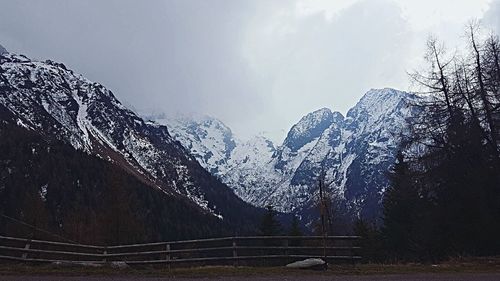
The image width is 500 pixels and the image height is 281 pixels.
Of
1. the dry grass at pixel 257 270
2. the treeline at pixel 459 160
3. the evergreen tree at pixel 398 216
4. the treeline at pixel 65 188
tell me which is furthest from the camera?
the treeline at pixel 65 188

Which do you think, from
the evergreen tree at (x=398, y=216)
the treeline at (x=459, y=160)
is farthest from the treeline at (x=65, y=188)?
the treeline at (x=459, y=160)

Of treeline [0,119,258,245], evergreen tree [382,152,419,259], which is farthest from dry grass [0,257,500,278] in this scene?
treeline [0,119,258,245]

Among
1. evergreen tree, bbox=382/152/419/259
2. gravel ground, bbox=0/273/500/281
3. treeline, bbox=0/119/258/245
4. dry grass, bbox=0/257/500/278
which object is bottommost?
gravel ground, bbox=0/273/500/281

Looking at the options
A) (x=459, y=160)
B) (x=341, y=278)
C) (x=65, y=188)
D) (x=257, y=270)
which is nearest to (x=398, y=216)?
(x=459, y=160)

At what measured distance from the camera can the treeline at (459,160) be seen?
2705 centimetres

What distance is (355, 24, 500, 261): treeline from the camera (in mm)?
27047

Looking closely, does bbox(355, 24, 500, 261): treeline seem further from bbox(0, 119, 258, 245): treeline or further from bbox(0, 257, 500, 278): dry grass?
bbox(0, 119, 258, 245): treeline

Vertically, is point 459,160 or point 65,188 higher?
point 65,188

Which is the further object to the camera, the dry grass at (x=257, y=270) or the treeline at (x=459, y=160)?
the treeline at (x=459, y=160)

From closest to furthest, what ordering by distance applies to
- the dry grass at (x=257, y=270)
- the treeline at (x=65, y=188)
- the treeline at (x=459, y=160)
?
the dry grass at (x=257, y=270) < the treeline at (x=459, y=160) < the treeline at (x=65, y=188)

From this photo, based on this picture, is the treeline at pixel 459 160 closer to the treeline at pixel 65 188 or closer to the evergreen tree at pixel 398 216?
the evergreen tree at pixel 398 216

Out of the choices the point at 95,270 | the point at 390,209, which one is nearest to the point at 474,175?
the point at 390,209

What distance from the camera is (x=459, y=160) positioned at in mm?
28219

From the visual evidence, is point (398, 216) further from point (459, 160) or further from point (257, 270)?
point (257, 270)
